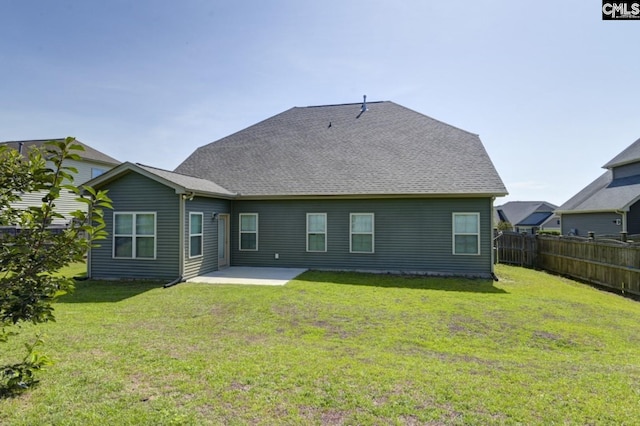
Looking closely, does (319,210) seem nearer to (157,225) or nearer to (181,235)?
(181,235)

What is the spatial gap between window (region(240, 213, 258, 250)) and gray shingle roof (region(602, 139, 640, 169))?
848 inches

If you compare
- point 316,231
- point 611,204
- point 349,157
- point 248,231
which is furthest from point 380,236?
point 611,204

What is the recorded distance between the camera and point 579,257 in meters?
11.4

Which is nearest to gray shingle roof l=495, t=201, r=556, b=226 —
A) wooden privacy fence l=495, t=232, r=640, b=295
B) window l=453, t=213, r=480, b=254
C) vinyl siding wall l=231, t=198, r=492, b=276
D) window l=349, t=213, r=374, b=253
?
wooden privacy fence l=495, t=232, r=640, b=295

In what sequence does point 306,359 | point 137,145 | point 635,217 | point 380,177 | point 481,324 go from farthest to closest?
point 137,145 < point 635,217 < point 380,177 < point 481,324 < point 306,359

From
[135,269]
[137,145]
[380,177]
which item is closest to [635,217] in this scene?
[380,177]

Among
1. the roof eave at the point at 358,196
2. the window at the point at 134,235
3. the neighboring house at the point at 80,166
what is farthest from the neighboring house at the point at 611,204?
the neighboring house at the point at 80,166

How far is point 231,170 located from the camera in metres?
14.5

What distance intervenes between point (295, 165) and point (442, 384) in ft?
37.8

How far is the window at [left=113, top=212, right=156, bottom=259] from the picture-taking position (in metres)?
10.3

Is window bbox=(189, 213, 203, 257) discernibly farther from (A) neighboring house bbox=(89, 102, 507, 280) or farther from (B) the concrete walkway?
(B) the concrete walkway

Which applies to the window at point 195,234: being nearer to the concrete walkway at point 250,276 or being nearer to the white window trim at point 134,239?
the concrete walkway at point 250,276

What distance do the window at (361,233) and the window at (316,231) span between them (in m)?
1.02

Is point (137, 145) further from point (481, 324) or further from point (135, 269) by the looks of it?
point (481, 324)
